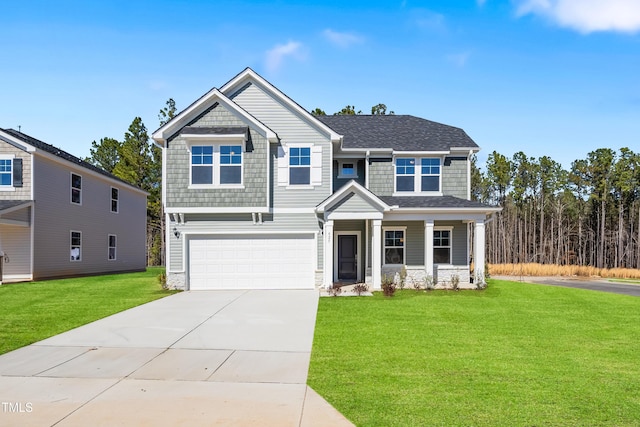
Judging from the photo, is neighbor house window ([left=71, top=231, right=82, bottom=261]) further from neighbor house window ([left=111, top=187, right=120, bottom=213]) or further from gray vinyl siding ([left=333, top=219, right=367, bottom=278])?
gray vinyl siding ([left=333, top=219, right=367, bottom=278])

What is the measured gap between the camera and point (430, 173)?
63.8 feet

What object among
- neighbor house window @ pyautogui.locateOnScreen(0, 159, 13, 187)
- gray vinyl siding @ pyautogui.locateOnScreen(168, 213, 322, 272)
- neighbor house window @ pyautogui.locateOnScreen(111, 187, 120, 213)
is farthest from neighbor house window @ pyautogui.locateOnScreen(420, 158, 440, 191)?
neighbor house window @ pyautogui.locateOnScreen(111, 187, 120, 213)

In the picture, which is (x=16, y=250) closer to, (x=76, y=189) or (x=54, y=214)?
(x=54, y=214)

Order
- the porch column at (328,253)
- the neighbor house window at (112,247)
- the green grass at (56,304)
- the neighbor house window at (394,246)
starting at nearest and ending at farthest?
1. the green grass at (56,304)
2. the porch column at (328,253)
3. the neighbor house window at (394,246)
4. the neighbor house window at (112,247)

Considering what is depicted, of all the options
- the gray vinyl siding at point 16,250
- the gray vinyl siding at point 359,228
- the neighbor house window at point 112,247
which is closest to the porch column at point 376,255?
the gray vinyl siding at point 359,228

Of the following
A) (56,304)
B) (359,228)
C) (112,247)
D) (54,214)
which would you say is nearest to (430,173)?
(359,228)

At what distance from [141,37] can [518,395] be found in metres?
13.2

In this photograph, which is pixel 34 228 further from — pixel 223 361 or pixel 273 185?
pixel 223 361

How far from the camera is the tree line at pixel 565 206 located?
42.2 m

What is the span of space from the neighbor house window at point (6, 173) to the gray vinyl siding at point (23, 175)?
0.38 metres

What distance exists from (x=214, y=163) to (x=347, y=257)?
6.95 metres

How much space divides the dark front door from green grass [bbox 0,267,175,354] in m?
7.19

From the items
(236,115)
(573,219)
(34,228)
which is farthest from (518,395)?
(573,219)

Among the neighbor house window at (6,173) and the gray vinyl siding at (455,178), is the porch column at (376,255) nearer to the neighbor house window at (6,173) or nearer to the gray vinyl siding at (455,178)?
the gray vinyl siding at (455,178)
